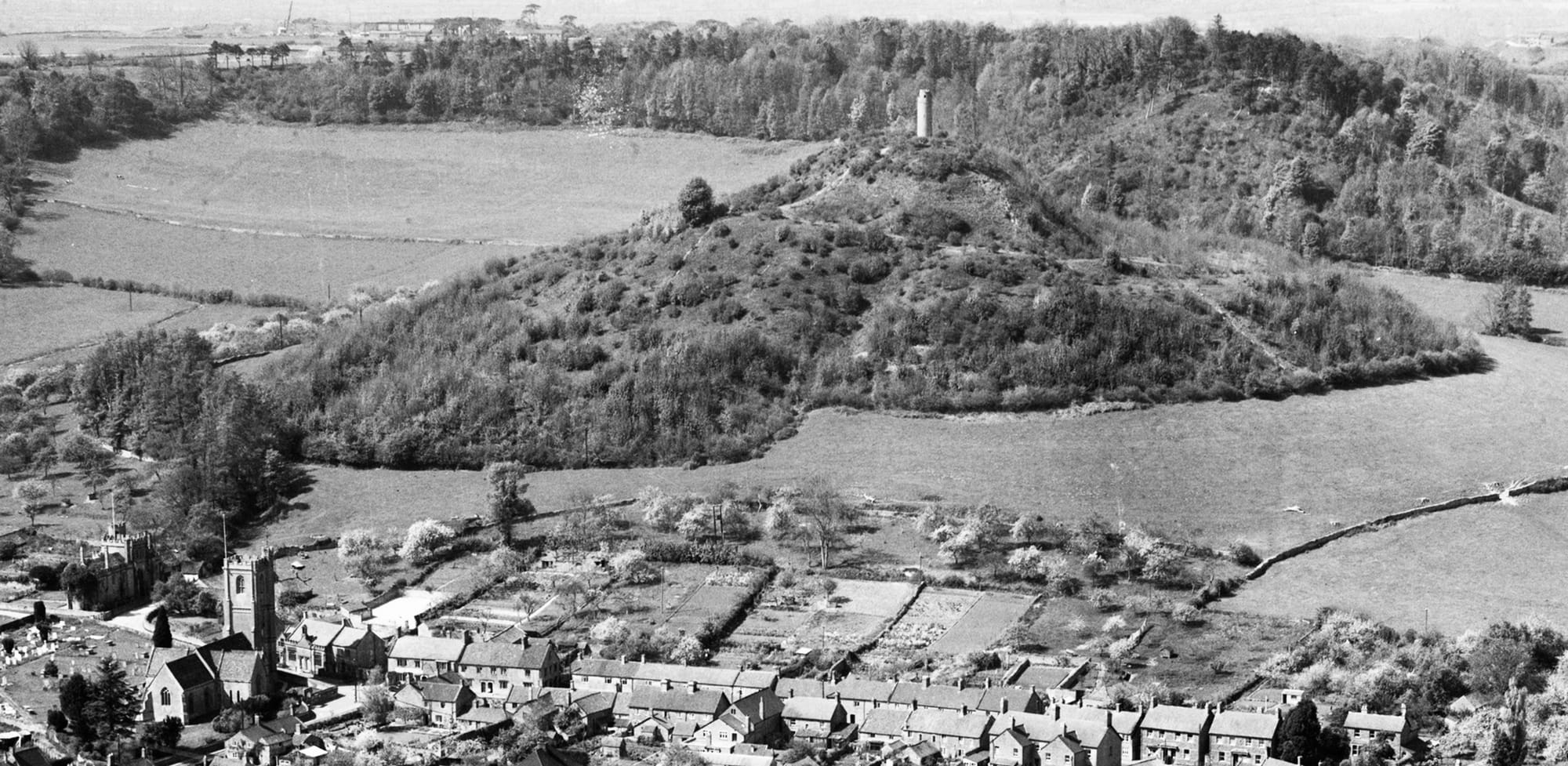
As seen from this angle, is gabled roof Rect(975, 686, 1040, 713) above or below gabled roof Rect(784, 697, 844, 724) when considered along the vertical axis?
above

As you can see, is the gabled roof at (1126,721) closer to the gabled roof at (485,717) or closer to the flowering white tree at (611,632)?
the flowering white tree at (611,632)

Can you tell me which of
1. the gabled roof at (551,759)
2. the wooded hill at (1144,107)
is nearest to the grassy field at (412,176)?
the wooded hill at (1144,107)

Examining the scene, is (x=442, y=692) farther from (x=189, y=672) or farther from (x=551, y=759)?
(x=551, y=759)

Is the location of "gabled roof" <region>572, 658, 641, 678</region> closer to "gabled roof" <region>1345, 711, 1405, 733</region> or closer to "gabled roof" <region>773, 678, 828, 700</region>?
"gabled roof" <region>773, 678, 828, 700</region>

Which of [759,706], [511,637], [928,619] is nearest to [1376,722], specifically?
[759,706]

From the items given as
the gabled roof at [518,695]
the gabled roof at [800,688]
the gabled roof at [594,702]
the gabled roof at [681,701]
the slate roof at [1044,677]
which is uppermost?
the gabled roof at [800,688]

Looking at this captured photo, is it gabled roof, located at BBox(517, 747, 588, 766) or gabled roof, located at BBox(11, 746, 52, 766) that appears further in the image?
gabled roof, located at BBox(11, 746, 52, 766)

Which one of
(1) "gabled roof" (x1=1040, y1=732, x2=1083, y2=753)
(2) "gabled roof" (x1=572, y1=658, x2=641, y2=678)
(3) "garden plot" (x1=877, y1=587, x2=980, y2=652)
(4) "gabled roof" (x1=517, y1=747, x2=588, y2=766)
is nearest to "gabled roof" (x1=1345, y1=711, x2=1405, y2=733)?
(1) "gabled roof" (x1=1040, y1=732, x2=1083, y2=753)
